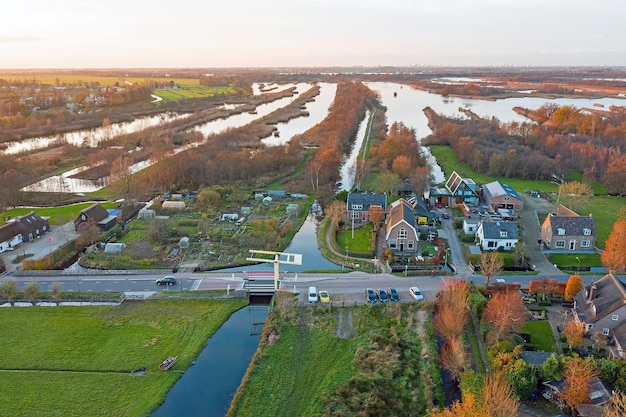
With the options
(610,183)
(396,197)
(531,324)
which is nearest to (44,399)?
(531,324)

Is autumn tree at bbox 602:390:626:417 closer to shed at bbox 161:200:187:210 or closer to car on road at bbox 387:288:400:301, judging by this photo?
car on road at bbox 387:288:400:301

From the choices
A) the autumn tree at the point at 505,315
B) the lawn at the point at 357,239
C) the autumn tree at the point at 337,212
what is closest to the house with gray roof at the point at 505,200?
the lawn at the point at 357,239

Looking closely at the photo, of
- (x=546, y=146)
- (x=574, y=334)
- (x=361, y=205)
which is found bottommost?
(x=574, y=334)

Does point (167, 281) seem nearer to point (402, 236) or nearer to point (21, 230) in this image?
point (21, 230)

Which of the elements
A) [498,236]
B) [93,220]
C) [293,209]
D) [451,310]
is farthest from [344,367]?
[93,220]

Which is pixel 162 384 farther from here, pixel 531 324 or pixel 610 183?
pixel 610 183

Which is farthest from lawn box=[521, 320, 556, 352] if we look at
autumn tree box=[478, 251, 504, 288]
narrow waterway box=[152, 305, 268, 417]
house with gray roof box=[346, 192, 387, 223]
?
house with gray roof box=[346, 192, 387, 223]
